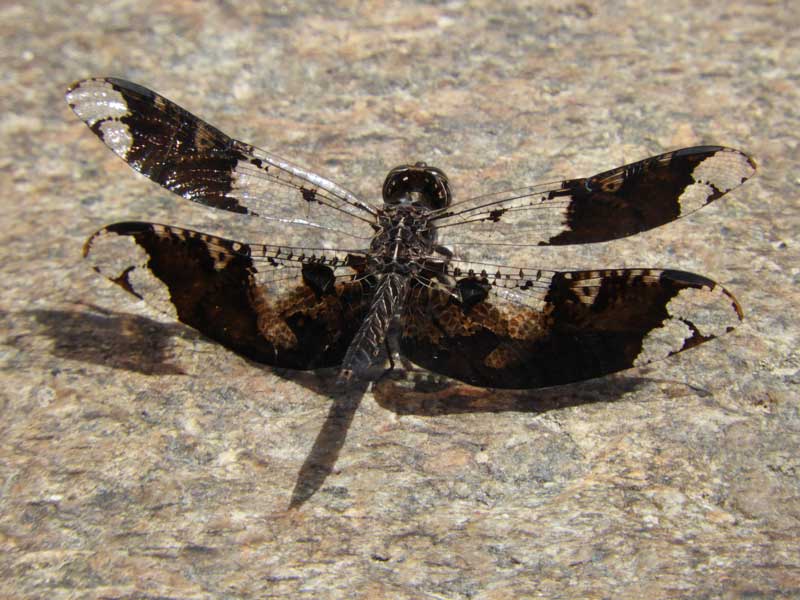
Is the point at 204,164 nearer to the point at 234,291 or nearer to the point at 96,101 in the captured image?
the point at 96,101

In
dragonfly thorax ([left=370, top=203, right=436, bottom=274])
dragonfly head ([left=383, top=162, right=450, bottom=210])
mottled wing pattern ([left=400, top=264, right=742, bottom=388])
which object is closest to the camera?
mottled wing pattern ([left=400, top=264, right=742, bottom=388])

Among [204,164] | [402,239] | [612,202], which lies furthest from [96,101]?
[612,202]

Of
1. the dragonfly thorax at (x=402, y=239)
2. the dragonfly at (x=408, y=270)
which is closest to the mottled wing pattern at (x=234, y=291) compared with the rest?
the dragonfly at (x=408, y=270)

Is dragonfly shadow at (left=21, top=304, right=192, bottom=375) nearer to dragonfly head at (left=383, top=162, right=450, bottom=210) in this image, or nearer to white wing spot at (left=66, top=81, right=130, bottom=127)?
white wing spot at (left=66, top=81, right=130, bottom=127)

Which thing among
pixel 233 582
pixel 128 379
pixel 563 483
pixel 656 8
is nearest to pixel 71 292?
pixel 128 379

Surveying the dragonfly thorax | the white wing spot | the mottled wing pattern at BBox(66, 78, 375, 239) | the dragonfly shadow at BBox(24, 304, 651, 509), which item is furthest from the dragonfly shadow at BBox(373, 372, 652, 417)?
the white wing spot

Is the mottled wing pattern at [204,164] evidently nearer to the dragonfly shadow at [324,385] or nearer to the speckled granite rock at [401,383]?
the speckled granite rock at [401,383]
